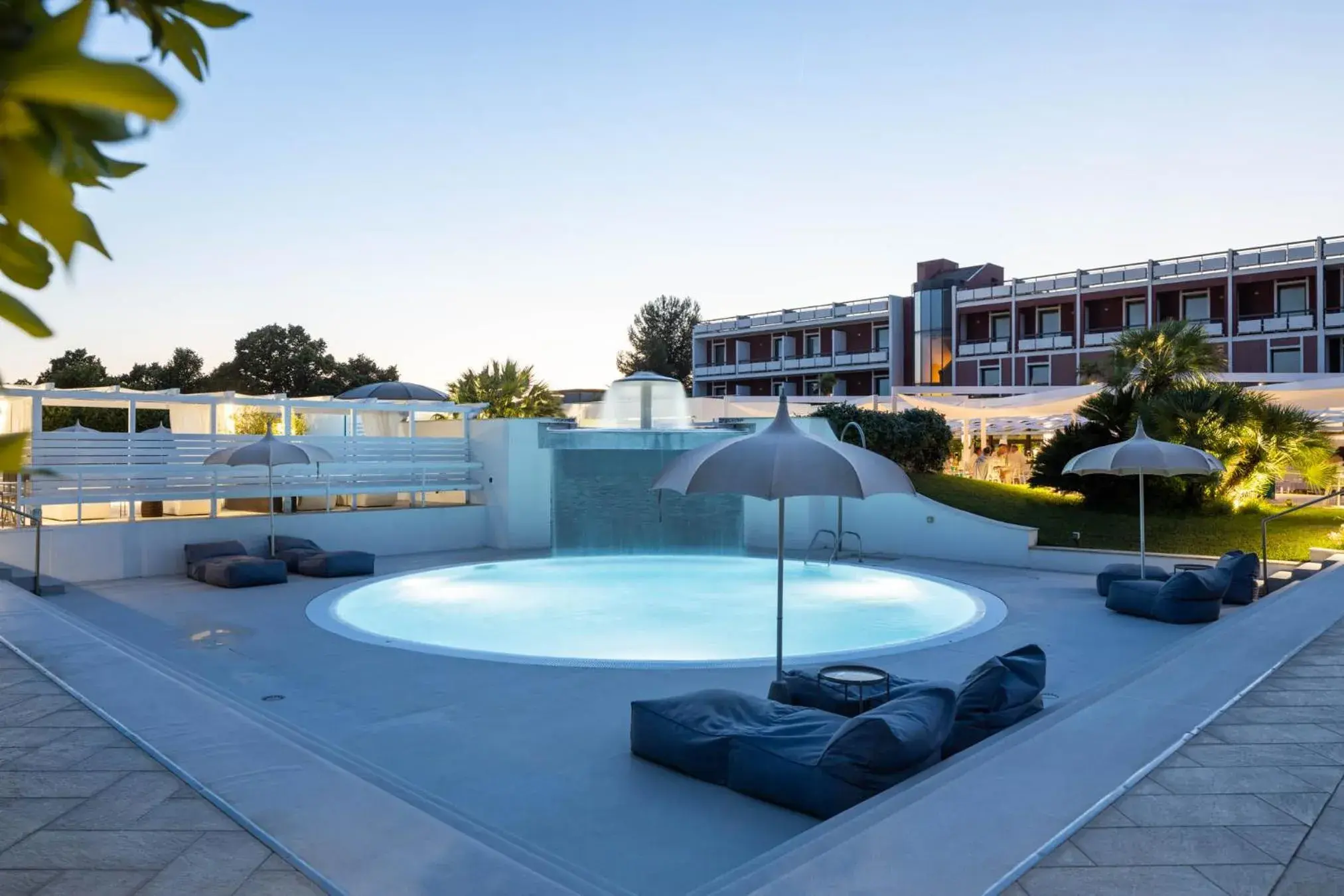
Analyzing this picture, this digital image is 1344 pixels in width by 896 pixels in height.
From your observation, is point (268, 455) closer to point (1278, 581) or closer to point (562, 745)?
point (562, 745)

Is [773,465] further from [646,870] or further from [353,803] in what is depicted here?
[353,803]

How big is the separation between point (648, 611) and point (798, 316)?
131 ft

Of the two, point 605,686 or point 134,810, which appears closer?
point 134,810

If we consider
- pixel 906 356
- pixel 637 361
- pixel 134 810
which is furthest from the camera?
pixel 637 361

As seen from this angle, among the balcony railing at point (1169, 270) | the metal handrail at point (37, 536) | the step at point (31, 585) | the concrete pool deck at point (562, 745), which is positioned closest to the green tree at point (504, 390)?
the step at point (31, 585)

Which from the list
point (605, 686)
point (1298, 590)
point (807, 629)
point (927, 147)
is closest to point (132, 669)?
point (605, 686)

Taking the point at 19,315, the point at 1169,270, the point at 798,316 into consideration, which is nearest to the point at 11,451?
the point at 19,315

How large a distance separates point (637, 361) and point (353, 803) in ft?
197

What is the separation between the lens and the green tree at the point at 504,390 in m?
26.6

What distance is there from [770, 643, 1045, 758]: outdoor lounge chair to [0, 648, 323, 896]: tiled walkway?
3773 millimetres

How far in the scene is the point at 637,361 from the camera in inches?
2501

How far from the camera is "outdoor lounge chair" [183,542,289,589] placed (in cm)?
1291

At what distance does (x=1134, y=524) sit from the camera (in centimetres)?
1708

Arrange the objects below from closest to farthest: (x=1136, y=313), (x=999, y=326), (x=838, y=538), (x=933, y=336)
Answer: (x=838, y=538), (x=1136, y=313), (x=999, y=326), (x=933, y=336)
